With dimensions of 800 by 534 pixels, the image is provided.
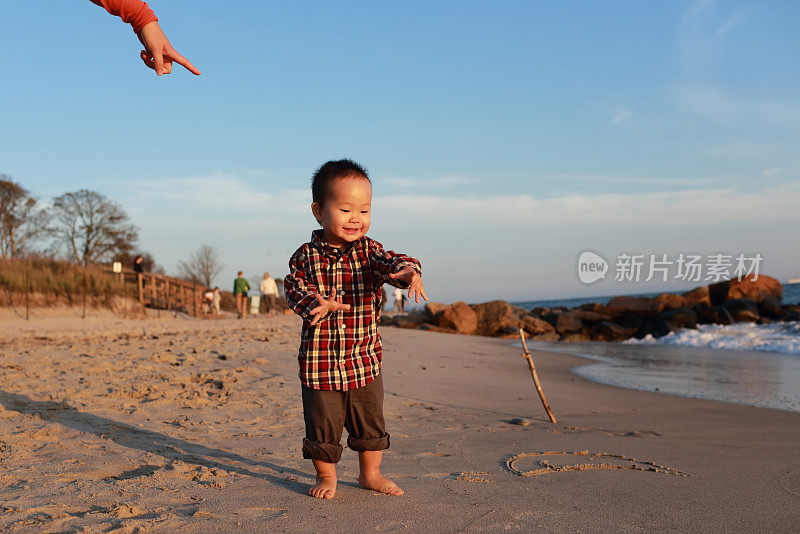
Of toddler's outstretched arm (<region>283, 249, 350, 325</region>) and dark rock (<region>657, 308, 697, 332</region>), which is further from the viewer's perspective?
dark rock (<region>657, 308, 697, 332</region>)

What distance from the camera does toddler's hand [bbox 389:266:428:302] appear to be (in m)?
2.43

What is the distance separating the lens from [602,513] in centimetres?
251

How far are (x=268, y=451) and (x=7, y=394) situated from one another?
267cm

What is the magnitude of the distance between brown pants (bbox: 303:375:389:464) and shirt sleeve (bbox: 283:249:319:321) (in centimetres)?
40

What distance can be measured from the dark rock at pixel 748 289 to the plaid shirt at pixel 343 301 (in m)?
26.1

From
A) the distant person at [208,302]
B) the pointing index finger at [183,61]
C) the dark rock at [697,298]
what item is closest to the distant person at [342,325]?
the pointing index finger at [183,61]

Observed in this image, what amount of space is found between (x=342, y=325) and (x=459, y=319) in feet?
57.6

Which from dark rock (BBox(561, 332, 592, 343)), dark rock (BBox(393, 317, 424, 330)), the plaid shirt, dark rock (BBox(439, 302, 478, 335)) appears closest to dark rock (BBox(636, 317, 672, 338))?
dark rock (BBox(561, 332, 592, 343))

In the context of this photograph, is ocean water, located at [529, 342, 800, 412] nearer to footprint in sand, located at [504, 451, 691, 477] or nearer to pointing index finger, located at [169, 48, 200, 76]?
footprint in sand, located at [504, 451, 691, 477]

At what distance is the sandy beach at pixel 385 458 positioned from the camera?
7.77ft

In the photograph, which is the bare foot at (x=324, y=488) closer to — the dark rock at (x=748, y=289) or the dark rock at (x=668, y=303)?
the dark rock at (x=668, y=303)

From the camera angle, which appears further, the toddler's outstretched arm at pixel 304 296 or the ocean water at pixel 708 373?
the ocean water at pixel 708 373

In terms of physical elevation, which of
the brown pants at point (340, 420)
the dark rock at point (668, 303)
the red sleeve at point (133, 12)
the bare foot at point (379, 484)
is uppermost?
the red sleeve at point (133, 12)

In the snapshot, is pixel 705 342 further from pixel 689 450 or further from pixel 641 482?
pixel 641 482
